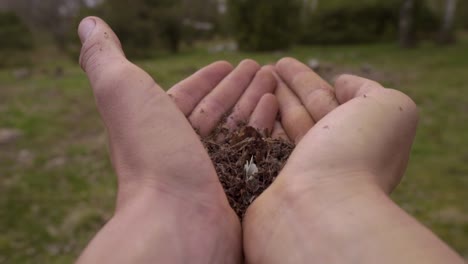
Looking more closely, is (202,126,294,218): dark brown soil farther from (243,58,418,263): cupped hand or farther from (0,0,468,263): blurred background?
(0,0,468,263): blurred background

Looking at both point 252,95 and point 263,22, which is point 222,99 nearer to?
point 252,95

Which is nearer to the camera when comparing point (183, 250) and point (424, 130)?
point (183, 250)

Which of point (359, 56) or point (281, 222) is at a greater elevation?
point (281, 222)

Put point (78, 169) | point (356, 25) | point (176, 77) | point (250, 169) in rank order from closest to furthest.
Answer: point (250, 169)
point (78, 169)
point (176, 77)
point (356, 25)

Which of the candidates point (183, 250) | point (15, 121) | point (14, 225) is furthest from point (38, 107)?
point (183, 250)

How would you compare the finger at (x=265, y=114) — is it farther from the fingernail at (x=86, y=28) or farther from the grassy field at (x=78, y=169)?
the grassy field at (x=78, y=169)

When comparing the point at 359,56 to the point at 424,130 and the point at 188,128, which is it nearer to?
the point at 424,130

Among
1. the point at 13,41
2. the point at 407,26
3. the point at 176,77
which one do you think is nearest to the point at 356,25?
the point at 407,26
